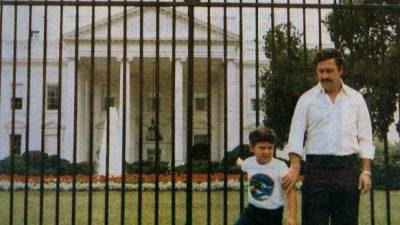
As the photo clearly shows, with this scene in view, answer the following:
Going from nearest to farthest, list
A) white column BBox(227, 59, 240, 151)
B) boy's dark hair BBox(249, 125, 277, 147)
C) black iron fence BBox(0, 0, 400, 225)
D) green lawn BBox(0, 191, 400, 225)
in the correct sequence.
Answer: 1. boy's dark hair BBox(249, 125, 277, 147)
2. green lawn BBox(0, 191, 400, 225)
3. black iron fence BBox(0, 0, 400, 225)
4. white column BBox(227, 59, 240, 151)

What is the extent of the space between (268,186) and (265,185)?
0.07 feet

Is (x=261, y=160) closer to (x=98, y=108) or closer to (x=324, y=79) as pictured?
(x=324, y=79)

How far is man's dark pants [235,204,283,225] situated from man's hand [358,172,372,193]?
60 cm

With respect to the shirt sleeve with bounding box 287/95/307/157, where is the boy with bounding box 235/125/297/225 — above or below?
below

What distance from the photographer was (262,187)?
4246mm

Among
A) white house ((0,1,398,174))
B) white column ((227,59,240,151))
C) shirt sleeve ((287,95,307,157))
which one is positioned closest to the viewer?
shirt sleeve ((287,95,307,157))

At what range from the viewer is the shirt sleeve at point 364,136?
13.3 feet

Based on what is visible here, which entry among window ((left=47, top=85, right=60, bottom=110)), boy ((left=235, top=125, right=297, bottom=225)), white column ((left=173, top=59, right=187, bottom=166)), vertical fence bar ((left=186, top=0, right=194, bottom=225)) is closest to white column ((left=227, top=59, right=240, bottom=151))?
white column ((left=173, top=59, right=187, bottom=166))

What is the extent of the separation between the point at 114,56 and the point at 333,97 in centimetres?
2867

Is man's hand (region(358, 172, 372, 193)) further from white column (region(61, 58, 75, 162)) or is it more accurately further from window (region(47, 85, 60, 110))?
window (region(47, 85, 60, 110))

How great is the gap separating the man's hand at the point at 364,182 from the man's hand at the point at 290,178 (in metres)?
0.43

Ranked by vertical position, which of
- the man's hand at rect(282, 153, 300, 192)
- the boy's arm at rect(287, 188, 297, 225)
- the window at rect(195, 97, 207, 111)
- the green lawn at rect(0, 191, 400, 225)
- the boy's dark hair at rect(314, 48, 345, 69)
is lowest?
the green lawn at rect(0, 191, 400, 225)

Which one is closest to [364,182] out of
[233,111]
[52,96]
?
[233,111]

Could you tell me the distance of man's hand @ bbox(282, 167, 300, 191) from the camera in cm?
414
